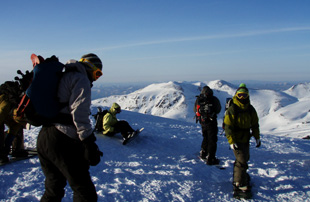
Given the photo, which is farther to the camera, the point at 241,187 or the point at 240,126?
the point at 240,126

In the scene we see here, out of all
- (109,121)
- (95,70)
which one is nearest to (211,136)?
(109,121)

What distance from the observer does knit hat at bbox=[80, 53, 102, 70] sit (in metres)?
3.58

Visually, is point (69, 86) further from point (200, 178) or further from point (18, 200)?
point (200, 178)

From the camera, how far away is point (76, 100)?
2.90 m

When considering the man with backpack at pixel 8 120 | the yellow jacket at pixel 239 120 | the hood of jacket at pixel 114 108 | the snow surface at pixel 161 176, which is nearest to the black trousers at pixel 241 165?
the yellow jacket at pixel 239 120

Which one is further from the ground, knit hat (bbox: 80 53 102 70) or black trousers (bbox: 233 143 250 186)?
knit hat (bbox: 80 53 102 70)

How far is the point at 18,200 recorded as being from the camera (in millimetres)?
4266

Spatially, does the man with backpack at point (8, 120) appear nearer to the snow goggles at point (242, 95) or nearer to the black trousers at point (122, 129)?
the black trousers at point (122, 129)

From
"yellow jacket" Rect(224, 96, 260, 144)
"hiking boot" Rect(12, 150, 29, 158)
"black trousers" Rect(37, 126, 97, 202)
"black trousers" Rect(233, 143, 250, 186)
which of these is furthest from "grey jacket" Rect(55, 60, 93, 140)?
"hiking boot" Rect(12, 150, 29, 158)

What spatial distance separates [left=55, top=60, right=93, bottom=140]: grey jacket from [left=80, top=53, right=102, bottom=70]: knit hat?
564 millimetres

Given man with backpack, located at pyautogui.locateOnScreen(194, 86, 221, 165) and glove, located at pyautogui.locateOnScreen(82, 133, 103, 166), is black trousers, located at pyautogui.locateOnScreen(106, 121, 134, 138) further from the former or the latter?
glove, located at pyautogui.locateOnScreen(82, 133, 103, 166)

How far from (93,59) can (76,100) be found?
1002 mm

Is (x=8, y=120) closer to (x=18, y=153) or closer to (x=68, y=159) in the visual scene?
(x=18, y=153)

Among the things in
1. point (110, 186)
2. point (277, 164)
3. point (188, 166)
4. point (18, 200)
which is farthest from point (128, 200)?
point (277, 164)
